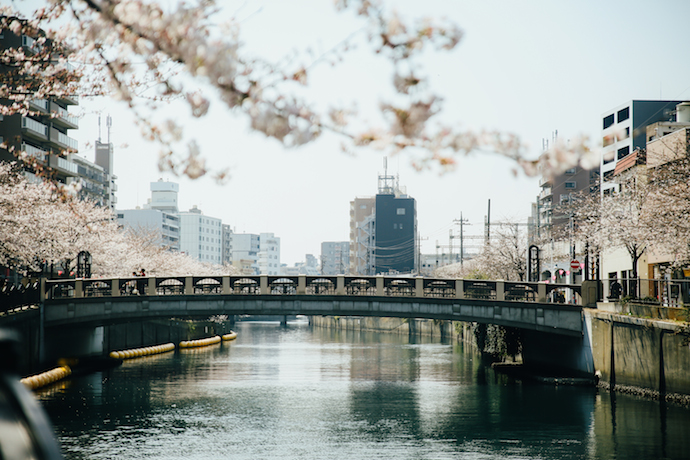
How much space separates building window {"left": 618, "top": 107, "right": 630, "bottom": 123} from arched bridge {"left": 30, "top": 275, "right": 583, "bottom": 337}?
44.0 meters

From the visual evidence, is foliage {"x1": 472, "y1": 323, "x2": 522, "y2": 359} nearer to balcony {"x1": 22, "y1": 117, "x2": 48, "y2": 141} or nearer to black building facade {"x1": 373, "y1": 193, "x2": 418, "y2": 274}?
balcony {"x1": 22, "y1": 117, "x2": 48, "y2": 141}

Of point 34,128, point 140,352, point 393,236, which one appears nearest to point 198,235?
point 393,236

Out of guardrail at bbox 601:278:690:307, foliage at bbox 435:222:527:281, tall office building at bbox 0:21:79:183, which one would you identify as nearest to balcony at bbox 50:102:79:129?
tall office building at bbox 0:21:79:183

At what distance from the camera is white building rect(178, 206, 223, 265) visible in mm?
158375

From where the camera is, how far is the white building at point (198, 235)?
6235 inches

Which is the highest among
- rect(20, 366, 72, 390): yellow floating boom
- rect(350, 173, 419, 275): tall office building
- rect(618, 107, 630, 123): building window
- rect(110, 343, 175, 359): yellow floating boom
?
rect(618, 107, 630, 123): building window

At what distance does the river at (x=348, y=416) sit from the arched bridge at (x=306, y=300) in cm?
354

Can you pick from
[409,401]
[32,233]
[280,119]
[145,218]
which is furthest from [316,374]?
[145,218]

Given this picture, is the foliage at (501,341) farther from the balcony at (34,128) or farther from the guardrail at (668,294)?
the balcony at (34,128)

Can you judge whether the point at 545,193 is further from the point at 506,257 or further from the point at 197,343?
the point at 197,343

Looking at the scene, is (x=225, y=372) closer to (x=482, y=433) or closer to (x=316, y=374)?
(x=316, y=374)

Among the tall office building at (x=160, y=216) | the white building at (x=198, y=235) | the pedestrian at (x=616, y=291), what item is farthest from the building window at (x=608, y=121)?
the white building at (x=198, y=235)

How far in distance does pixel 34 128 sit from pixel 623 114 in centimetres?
5841

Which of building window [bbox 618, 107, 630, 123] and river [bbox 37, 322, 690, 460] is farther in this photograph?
building window [bbox 618, 107, 630, 123]
